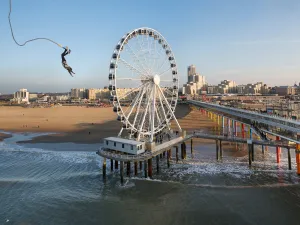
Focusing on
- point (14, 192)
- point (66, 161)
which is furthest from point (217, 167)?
point (14, 192)

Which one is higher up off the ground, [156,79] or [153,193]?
[156,79]

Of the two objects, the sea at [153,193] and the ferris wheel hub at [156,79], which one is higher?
the ferris wheel hub at [156,79]

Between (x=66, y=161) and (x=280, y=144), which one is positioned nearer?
(x=280, y=144)

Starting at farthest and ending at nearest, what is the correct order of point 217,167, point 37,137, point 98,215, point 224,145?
point 37,137 < point 224,145 < point 217,167 < point 98,215

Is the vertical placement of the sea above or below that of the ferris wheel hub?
below

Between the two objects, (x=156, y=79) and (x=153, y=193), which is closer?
(x=153, y=193)

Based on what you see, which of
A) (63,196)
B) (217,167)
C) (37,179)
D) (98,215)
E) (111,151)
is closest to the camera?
(98,215)

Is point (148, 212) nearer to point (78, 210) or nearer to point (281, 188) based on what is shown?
point (78, 210)

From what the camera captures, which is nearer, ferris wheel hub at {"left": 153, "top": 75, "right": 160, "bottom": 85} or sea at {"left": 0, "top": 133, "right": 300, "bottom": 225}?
sea at {"left": 0, "top": 133, "right": 300, "bottom": 225}
